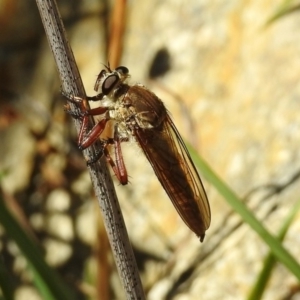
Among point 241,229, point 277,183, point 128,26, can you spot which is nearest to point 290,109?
point 277,183

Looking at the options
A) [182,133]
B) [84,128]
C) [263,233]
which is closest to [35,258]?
[84,128]

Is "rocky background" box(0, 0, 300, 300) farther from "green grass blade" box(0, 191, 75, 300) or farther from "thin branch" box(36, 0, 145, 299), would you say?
"thin branch" box(36, 0, 145, 299)

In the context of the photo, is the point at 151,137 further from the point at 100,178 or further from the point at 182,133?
the point at 182,133

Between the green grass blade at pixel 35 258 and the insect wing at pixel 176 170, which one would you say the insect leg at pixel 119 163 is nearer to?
the insect wing at pixel 176 170

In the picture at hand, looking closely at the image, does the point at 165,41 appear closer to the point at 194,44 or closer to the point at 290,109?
the point at 194,44

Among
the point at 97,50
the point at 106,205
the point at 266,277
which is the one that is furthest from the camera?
the point at 97,50

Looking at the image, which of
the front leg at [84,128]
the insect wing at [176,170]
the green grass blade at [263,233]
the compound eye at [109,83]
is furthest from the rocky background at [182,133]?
the front leg at [84,128]
